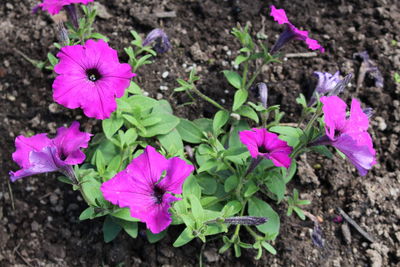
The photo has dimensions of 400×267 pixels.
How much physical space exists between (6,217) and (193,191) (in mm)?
1327

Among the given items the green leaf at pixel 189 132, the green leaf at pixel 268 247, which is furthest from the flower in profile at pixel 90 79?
the green leaf at pixel 268 247

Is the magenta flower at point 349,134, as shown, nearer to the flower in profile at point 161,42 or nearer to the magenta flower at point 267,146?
the magenta flower at point 267,146

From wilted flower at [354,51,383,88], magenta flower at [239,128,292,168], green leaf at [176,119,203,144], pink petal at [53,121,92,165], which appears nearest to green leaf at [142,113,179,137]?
green leaf at [176,119,203,144]

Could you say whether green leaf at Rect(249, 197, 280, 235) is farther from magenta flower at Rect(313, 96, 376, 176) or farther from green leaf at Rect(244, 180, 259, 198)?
magenta flower at Rect(313, 96, 376, 176)

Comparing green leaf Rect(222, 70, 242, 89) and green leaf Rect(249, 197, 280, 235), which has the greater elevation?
green leaf Rect(222, 70, 242, 89)

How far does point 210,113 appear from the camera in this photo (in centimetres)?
334

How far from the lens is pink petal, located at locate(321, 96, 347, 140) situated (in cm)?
223

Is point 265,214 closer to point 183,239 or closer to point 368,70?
point 183,239

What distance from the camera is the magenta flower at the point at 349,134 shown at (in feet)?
7.33

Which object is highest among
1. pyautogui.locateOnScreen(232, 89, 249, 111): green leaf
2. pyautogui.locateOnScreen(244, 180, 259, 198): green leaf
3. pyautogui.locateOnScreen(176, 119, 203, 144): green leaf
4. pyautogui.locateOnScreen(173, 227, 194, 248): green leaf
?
pyautogui.locateOnScreen(232, 89, 249, 111): green leaf

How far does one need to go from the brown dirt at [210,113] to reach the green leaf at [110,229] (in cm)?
17

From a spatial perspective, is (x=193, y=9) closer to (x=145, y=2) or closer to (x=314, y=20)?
(x=145, y=2)

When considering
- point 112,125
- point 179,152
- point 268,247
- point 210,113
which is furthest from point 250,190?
point 112,125

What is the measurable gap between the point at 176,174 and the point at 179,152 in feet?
1.67
